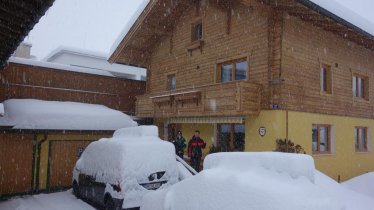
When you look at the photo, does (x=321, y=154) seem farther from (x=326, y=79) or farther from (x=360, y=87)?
(x=360, y=87)

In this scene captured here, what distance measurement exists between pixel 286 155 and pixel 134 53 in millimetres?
14585

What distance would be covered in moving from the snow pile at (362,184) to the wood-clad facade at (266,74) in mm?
559

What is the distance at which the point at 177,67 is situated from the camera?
53.2ft

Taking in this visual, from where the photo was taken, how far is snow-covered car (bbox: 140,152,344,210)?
3.82 metres

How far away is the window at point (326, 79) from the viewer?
1323 centimetres

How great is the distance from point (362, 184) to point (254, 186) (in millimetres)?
10602

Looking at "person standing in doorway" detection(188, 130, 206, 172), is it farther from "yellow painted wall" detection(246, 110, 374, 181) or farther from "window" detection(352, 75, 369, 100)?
"window" detection(352, 75, 369, 100)

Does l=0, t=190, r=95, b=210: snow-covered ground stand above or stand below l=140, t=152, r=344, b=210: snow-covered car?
below

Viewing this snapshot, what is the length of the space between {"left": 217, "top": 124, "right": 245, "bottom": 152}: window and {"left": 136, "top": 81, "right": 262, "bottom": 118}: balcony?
1.58 metres

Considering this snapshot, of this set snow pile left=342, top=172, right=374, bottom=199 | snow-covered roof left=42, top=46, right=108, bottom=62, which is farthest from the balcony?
snow-covered roof left=42, top=46, right=108, bottom=62

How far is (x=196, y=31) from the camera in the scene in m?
15.5

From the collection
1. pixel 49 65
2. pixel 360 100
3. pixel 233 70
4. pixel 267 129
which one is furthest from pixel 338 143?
pixel 49 65

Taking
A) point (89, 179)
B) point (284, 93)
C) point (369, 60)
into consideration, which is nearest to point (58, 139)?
point (89, 179)

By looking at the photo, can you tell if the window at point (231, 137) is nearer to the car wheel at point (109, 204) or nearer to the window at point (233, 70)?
the window at point (233, 70)
